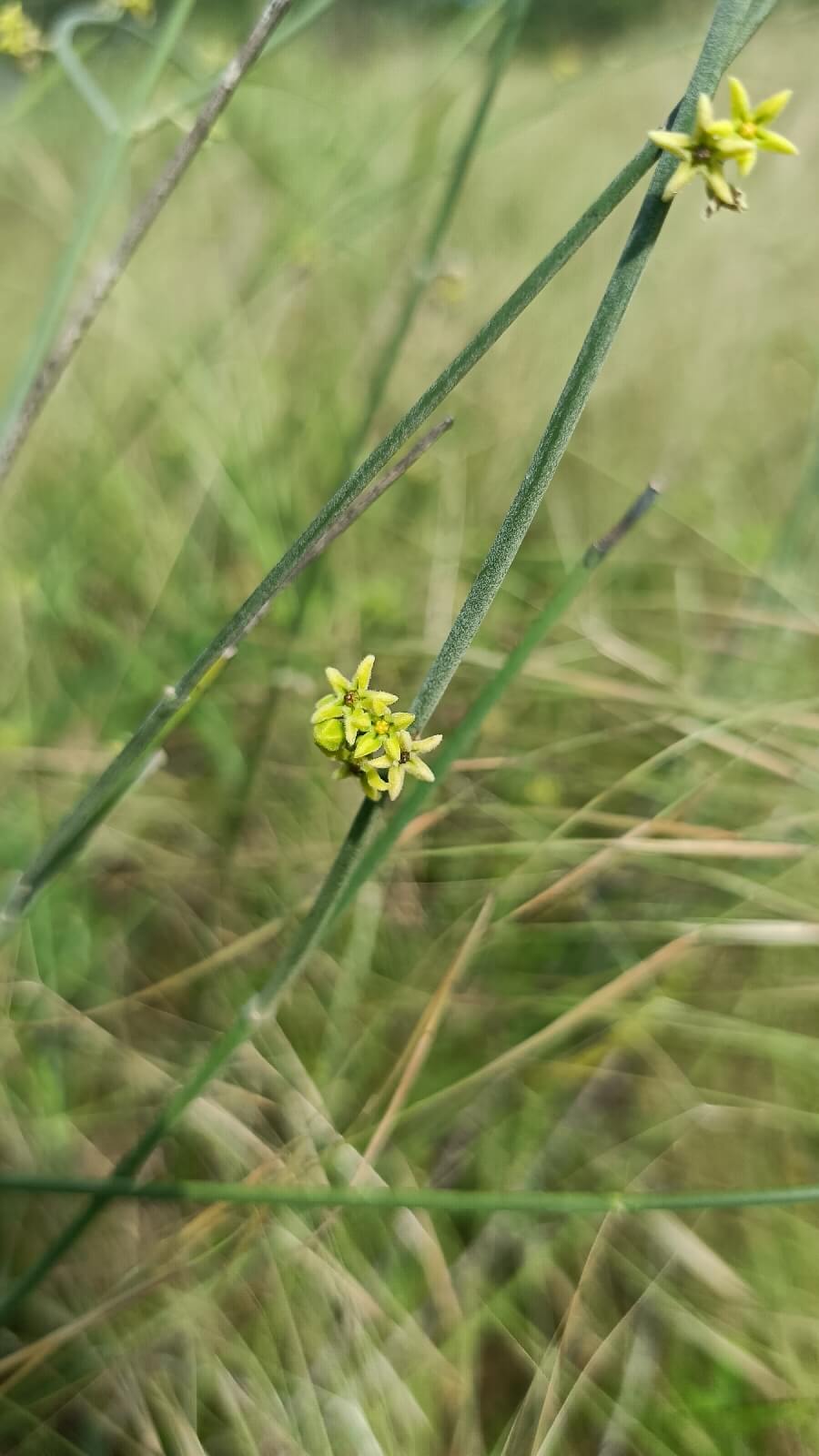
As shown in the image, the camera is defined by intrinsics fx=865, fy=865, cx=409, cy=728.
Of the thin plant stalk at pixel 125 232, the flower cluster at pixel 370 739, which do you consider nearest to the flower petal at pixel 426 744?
the flower cluster at pixel 370 739

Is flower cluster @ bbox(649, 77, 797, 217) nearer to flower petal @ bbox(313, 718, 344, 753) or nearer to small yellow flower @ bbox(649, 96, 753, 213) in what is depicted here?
small yellow flower @ bbox(649, 96, 753, 213)

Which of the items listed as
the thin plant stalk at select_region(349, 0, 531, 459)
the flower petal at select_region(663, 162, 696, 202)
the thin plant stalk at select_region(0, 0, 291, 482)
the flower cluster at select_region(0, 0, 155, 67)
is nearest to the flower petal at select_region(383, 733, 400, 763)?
the flower petal at select_region(663, 162, 696, 202)

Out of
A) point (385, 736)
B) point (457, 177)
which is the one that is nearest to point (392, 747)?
point (385, 736)

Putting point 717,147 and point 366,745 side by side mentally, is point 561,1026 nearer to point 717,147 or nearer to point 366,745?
point 366,745

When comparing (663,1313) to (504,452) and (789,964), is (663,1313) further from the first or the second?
(504,452)

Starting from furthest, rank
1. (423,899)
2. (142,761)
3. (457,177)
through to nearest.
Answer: (423,899) < (457,177) < (142,761)

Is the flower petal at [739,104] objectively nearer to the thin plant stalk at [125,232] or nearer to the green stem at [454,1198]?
the thin plant stalk at [125,232]

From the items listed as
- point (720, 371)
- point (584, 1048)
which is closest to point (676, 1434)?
point (584, 1048)
